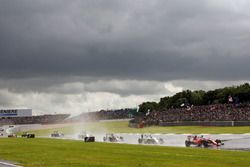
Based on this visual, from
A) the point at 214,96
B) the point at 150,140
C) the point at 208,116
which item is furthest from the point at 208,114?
the point at 214,96

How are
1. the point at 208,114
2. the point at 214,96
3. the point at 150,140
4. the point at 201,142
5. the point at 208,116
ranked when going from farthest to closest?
the point at 214,96, the point at 208,114, the point at 208,116, the point at 150,140, the point at 201,142

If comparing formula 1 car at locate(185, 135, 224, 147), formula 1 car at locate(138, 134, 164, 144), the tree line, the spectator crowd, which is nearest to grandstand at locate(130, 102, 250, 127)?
the spectator crowd

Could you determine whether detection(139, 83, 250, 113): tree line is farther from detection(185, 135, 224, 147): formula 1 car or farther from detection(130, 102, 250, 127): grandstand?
detection(185, 135, 224, 147): formula 1 car

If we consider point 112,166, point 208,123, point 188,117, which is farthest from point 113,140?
point 112,166

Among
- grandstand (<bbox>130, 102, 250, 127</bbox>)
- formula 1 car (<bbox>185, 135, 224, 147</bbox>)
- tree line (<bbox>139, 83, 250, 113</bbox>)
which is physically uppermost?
tree line (<bbox>139, 83, 250, 113</bbox>)

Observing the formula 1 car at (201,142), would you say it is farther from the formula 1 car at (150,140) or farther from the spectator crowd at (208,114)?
the spectator crowd at (208,114)

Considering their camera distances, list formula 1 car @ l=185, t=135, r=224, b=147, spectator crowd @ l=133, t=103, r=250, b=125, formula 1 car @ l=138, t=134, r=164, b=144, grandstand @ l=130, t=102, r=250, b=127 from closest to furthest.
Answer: formula 1 car @ l=185, t=135, r=224, b=147
formula 1 car @ l=138, t=134, r=164, b=144
grandstand @ l=130, t=102, r=250, b=127
spectator crowd @ l=133, t=103, r=250, b=125

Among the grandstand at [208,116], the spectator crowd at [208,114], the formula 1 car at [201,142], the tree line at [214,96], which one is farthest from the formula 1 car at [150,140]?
the tree line at [214,96]

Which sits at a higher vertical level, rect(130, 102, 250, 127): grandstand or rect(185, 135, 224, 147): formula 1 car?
rect(130, 102, 250, 127): grandstand

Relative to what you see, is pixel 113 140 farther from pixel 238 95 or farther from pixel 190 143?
pixel 238 95

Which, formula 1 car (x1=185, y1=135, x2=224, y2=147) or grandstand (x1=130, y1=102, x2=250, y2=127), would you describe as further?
grandstand (x1=130, y1=102, x2=250, y2=127)

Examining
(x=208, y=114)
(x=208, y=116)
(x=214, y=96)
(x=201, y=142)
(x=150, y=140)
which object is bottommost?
(x=201, y=142)

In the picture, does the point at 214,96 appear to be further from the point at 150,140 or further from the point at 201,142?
the point at 201,142

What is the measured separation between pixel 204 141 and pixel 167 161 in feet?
59.3
